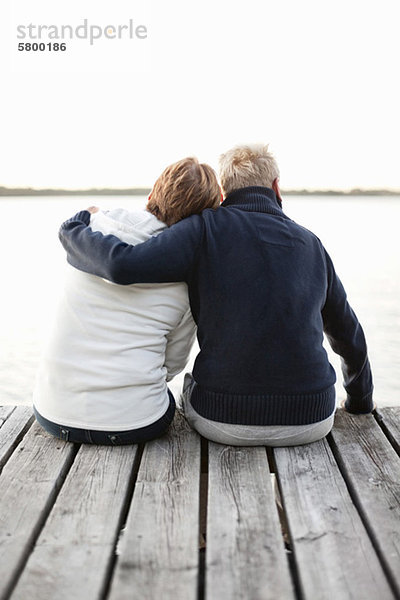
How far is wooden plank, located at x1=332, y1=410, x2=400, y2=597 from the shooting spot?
1.61 m

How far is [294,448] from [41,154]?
1697cm

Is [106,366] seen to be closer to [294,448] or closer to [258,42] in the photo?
[294,448]

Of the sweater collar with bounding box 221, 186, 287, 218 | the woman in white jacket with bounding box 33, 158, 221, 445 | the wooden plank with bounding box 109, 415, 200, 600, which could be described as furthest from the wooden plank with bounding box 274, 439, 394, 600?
the sweater collar with bounding box 221, 186, 287, 218

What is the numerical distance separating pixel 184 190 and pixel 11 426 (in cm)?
108

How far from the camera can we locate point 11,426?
243 centimetres

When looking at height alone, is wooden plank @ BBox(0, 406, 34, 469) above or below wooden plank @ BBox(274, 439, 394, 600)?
below

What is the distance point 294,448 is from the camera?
2.18m

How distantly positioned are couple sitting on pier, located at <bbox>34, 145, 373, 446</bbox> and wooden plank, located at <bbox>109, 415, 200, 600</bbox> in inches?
4.2

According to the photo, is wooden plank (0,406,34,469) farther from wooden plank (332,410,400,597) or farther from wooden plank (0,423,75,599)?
wooden plank (332,410,400,597)

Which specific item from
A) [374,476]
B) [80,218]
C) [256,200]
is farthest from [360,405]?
[80,218]

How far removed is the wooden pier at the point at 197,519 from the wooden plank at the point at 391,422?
0.01 metres

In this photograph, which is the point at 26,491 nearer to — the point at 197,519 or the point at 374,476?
the point at 197,519

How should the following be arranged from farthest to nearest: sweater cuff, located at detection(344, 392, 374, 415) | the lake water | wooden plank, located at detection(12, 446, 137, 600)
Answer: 1. the lake water
2. sweater cuff, located at detection(344, 392, 374, 415)
3. wooden plank, located at detection(12, 446, 137, 600)

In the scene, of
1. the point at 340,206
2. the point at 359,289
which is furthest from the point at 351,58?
the point at 340,206
